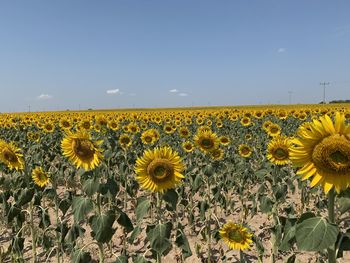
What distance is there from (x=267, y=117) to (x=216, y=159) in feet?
51.1

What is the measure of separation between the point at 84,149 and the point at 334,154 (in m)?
2.70

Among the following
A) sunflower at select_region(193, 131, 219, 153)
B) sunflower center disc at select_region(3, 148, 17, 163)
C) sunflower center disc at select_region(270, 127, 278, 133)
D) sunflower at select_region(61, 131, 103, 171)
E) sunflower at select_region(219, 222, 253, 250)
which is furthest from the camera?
sunflower center disc at select_region(270, 127, 278, 133)

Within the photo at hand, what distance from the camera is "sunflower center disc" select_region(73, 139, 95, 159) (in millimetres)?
4117

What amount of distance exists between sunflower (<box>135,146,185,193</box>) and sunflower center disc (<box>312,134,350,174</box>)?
176cm

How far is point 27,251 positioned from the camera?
254 inches

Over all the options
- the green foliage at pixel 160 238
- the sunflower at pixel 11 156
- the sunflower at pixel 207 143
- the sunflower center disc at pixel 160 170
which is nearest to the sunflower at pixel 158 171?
the sunflower center disc at pixel 160 170

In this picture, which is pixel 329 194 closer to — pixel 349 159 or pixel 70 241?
pixel 349 159

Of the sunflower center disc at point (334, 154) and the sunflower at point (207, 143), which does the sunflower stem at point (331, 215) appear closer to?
the sunflower center disc at point (334, 154)

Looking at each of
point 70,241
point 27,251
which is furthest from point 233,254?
point 27,251

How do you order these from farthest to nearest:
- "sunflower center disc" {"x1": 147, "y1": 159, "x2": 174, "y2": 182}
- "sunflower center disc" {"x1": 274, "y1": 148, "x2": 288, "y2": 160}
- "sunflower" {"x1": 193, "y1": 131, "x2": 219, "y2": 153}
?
"sunflower" {"x1": 193, "y1": 131, "x2": 219, "y2": 153} → "sunflower center disc" {"x1": 274, "y1": 148, "x2": 288, "y2": 160} → "sunflower center disc" {"x1": 147, "y1": 159, "x2": 174, "y2": 182}

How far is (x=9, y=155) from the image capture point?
16.6 feet

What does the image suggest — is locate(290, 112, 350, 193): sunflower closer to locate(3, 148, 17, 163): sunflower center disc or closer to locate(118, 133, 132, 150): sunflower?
locate(3, 148, 17, 163): sunflower center disc

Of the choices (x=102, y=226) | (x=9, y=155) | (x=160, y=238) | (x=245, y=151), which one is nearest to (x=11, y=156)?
(x=9, y=155)

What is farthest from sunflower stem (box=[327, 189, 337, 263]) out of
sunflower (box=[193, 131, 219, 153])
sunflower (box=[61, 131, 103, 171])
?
sunflower (box=[193, 131, 219, 153])
